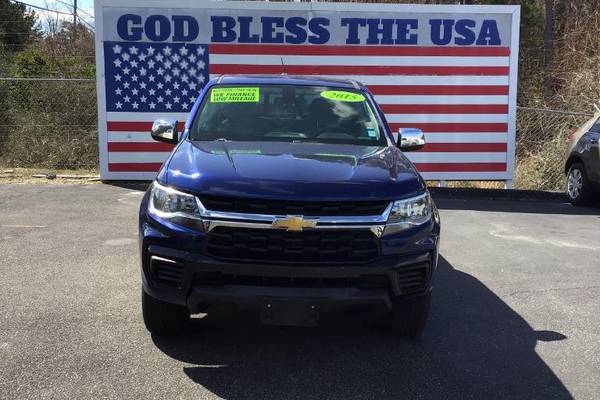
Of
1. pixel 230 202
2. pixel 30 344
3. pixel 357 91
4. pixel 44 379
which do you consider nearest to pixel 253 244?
pixel 230 202

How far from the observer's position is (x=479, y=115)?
10719 millimetres

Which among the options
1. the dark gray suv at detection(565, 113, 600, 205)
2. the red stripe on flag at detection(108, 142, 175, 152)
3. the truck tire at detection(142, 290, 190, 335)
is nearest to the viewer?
the truck tire at detection(142, 290, 190, 335)

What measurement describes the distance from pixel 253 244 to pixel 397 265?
81cm

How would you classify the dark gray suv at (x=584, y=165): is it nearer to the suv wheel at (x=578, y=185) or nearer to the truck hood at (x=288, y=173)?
the suv wheel at (x=578, y=185)

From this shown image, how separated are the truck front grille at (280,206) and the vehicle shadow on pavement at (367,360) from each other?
24.8 inches

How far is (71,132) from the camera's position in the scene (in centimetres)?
1277

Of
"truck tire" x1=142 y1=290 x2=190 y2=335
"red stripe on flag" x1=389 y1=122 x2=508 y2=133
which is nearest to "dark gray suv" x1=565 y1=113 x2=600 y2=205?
"red stripe on flag" x1=389 y1=122 x2=508 y2=133

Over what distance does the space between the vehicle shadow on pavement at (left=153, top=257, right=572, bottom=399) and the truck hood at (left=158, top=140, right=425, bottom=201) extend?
2.49 ft

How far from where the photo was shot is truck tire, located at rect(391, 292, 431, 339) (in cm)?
387

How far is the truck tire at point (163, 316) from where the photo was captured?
3.77 m

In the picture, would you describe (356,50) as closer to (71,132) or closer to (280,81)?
(280,81)

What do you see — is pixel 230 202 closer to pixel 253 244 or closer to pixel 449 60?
pixel 253 244

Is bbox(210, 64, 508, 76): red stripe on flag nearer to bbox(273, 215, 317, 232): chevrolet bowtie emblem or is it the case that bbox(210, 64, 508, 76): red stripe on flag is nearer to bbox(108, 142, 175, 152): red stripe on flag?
bbox(108, 142, 175, 152): red stripe on flag

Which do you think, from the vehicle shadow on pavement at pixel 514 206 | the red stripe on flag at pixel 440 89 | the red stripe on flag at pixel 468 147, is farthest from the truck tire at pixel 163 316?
the red stripe on flag at pixel 468 147
